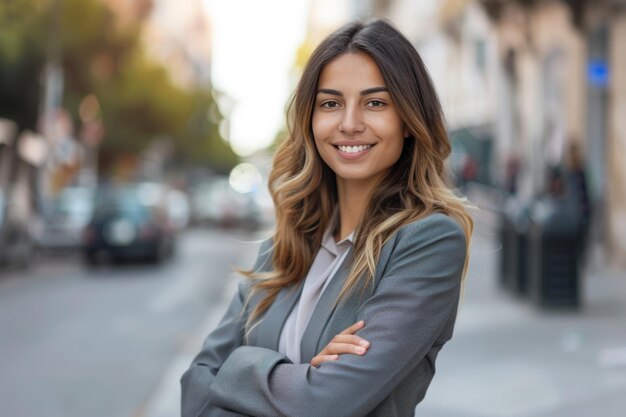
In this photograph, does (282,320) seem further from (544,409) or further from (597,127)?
(597,127)

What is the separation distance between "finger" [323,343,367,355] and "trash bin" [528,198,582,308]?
8.88m

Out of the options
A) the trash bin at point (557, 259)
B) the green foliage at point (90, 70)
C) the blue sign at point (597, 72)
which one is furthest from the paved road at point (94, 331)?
the green foliage at point (90, 70)

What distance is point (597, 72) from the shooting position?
18328mm

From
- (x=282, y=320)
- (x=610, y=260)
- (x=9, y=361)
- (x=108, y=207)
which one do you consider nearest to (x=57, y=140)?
(x=108, y=207)

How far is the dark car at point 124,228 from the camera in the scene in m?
20.5

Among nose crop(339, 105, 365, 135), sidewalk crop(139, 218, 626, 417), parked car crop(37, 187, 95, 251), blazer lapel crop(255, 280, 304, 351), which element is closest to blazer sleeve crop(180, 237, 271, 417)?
blazer lapel crop(255, 280, 304, 351)

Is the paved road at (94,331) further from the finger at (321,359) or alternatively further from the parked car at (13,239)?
the finger at (321,359)

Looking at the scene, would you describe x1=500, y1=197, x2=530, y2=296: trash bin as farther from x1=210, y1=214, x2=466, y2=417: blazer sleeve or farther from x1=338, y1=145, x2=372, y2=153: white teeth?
x1=210, y1=214, x2=466, y2=417: blazer sleeve

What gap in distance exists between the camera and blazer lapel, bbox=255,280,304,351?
245 centimetres

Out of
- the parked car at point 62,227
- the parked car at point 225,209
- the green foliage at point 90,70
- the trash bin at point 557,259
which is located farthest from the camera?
the parked car at point 225,209

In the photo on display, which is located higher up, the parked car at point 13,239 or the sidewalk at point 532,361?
the sidewalk at point 532,361

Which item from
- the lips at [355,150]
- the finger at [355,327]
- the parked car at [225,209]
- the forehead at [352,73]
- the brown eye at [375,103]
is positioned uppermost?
the forehead at [352,73]

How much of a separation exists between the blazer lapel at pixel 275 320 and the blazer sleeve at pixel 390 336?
0.13 m

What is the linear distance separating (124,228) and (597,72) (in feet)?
33.1
